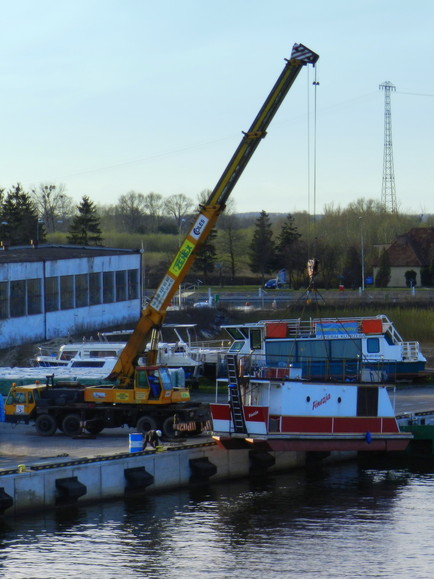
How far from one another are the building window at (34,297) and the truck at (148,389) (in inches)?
888

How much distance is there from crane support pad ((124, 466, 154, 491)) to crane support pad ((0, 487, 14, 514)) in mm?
3890

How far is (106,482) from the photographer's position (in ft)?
103

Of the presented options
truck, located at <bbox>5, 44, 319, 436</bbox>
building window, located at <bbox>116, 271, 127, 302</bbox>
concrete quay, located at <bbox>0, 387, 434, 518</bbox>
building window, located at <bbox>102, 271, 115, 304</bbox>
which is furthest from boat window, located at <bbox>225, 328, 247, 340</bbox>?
building window, located at <bbox>116, 271, 127, 302</bbox>

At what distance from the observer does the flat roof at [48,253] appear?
65.4 metres

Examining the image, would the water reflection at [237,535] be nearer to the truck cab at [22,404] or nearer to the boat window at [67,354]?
the truck cab at [22,404]

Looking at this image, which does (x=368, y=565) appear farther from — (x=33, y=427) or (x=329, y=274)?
(x=329, y=274)

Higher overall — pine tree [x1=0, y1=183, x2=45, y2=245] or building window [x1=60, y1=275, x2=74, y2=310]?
pine tree [x1=0, y1=183, x2=45, y2=245]

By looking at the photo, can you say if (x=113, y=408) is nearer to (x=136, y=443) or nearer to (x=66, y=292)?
(x=136, y=443)

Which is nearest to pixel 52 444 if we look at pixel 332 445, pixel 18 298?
pixel 332 445

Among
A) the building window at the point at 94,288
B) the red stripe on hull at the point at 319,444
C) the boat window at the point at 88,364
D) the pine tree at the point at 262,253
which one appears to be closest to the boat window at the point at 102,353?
the boat window at the point at 88,364

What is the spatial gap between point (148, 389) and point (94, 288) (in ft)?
110

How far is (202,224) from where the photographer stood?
3950 cm

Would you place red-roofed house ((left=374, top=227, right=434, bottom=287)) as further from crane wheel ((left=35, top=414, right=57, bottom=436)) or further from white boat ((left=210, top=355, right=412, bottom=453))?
crane wheel ((left=35, top=414, right=57, bottom=436))

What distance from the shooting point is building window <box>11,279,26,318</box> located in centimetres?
6103
